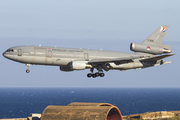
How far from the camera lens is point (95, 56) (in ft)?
210

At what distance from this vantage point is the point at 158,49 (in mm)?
66938

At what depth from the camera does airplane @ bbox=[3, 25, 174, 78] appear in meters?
→ 59.5

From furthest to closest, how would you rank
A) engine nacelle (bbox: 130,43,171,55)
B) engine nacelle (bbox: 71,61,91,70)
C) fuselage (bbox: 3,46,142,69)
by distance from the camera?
engine nacelle (bbox: 130,43,171,55) → engine nacelle (bbox: 71,61,91,70) → fuselage (bbox: 3,46,142,69)

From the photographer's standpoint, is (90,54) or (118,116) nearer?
(90,54)

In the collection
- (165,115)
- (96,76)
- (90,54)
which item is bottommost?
(165,115)

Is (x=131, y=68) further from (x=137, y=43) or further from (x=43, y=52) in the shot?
(x=43, y=52)

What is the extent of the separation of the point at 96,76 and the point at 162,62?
48.5 ft

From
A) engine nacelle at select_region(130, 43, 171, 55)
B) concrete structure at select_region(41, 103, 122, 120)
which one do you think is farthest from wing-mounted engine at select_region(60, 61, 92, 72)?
engine nacelle at select_region(130, 43, 171, 55)

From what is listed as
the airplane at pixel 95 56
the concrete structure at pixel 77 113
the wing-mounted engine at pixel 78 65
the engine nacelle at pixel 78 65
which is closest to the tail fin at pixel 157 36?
the airplane at pixel 95 56

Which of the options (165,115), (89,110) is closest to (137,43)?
(89,110)

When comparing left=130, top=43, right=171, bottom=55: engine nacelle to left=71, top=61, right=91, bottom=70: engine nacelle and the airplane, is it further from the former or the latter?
left=71, top=61, right=91, bottom=70: engine nacelle

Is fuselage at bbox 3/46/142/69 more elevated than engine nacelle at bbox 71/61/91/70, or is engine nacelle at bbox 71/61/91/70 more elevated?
fuselage at bbox 3/46/142/69

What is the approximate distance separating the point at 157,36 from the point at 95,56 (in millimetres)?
16098

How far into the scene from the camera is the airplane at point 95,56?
195 feet
